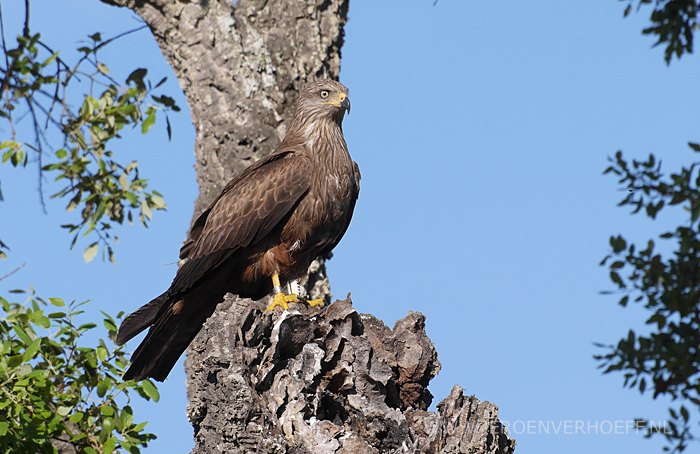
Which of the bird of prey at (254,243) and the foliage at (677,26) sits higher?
the foliage at (677,26)

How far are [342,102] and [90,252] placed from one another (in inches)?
119

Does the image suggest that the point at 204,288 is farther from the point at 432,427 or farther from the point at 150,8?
the point at 150,8

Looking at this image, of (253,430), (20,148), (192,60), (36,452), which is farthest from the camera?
(192,60)

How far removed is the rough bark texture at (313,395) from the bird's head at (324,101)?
241cm

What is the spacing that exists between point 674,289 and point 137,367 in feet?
13.3

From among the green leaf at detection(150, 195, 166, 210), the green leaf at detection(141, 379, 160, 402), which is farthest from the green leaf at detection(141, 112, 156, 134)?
the green leaf at detection(141, 379, 160, 402)

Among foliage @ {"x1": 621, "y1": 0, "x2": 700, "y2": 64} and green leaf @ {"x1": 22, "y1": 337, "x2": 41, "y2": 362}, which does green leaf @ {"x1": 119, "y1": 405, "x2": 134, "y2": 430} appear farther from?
foliage @ {"x1": 621, "y1": 0, "x2": 700, "y2": 64}

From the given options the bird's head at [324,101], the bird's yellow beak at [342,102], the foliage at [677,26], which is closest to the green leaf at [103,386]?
the bird's head at [324,101]

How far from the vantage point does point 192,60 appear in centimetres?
720

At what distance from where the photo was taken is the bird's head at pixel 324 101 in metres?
6.09

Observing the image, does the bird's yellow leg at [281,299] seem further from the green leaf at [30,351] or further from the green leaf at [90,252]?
the green leaf at [90,252]

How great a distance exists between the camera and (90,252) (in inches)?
269

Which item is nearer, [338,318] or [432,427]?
[432,427]

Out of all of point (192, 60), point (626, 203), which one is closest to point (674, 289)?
point (626, 203)
